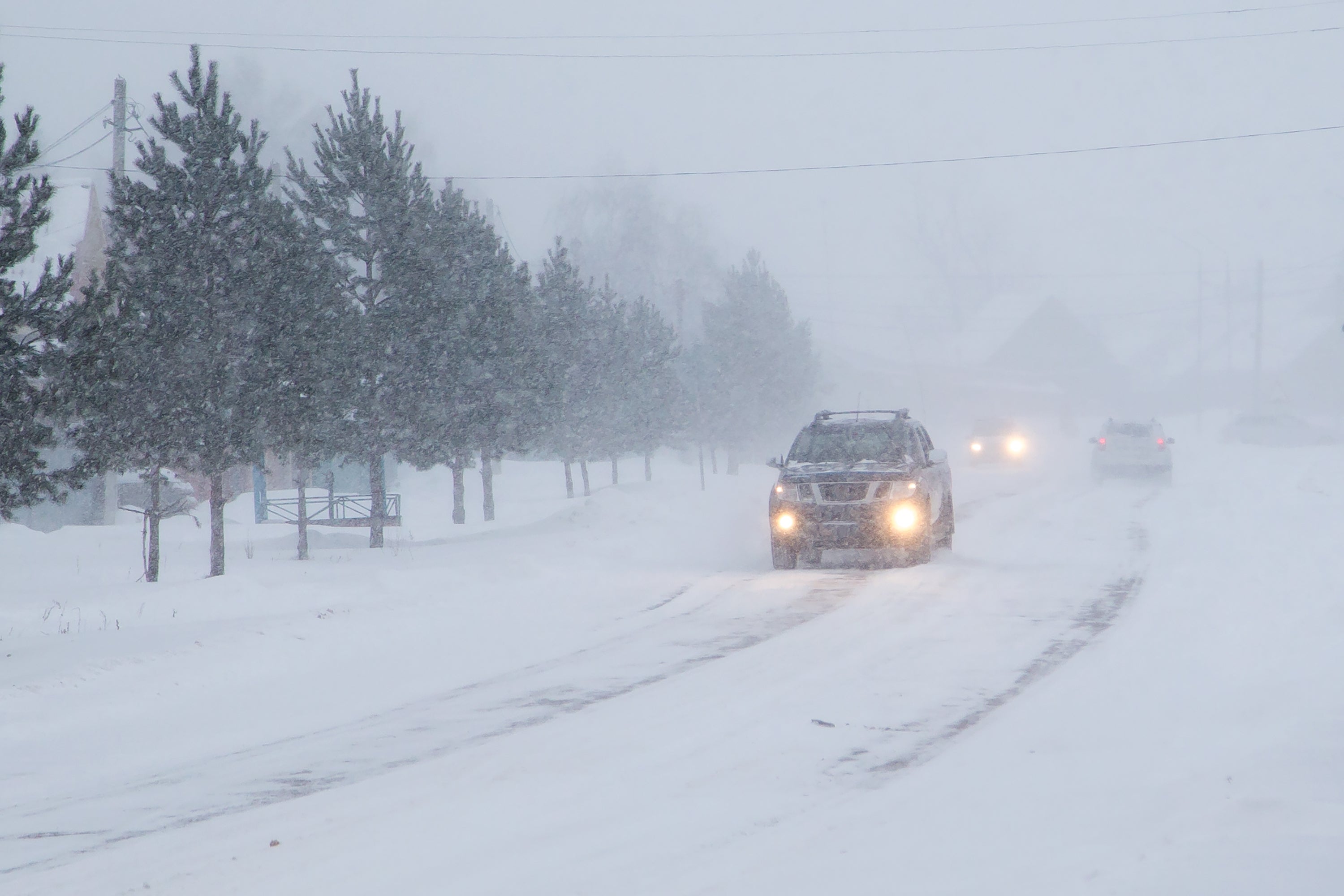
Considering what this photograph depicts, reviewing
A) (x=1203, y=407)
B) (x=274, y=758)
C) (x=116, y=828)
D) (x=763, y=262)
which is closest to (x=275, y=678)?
(x=274, y=758)

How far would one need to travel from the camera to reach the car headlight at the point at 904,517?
15664 mm

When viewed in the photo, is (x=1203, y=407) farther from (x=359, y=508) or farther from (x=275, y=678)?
(x=275, y=678)

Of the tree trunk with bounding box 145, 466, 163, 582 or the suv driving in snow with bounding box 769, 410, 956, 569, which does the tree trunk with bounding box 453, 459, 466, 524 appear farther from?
the suv driving in snow with bounding box 769, 410, 956, 569

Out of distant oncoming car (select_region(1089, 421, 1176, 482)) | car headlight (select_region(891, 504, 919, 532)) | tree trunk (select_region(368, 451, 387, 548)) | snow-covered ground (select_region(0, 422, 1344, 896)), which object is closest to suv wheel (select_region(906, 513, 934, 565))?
car headlight (select_region(891, 504, 919, 532))

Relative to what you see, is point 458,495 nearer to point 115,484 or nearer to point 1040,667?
point 115,484

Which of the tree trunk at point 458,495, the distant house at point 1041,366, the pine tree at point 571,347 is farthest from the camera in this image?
the distant house at point 1041,366

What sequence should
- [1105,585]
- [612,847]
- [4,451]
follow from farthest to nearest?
1. [1105,585]
2. [4,451]
3. [612,847]

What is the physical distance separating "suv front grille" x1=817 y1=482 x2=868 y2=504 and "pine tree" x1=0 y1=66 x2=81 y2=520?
874 centimetres

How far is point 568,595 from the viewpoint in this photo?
14102mm

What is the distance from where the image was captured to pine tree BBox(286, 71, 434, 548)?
23453mm

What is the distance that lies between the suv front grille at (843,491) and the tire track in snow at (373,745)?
184 inches

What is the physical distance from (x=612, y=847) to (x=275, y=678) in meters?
5.47

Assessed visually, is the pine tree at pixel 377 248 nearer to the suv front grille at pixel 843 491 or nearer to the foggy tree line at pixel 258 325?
the foggy tree line at pixel 258 325

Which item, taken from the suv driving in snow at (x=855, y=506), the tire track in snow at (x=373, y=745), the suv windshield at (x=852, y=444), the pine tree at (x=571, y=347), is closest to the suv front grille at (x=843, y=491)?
the suv driving in snow at (x=855, y=506)
